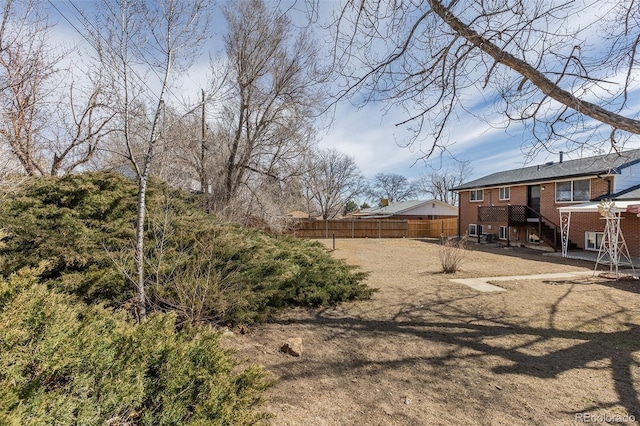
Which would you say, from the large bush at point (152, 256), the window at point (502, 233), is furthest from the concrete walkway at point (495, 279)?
the window at point (502, 233)

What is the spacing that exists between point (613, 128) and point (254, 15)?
9.49m

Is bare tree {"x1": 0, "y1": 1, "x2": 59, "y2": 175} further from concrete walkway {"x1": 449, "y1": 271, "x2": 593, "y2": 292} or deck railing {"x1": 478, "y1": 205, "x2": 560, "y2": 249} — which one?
deck railing {"x1": 478, "y1": 205, "x2": 560, "y2": 249}

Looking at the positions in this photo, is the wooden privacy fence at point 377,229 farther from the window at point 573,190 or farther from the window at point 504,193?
the window at point 573,190

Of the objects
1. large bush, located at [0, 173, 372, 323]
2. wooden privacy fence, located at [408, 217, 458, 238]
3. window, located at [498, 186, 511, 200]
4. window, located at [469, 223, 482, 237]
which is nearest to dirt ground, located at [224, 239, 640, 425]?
large bush, located at [0, 173, 372, 323]

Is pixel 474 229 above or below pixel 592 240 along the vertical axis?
above

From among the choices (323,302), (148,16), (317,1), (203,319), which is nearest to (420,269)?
(323,302)

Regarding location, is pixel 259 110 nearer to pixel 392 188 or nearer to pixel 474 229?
pixel 474 229

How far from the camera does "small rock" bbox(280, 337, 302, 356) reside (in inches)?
148

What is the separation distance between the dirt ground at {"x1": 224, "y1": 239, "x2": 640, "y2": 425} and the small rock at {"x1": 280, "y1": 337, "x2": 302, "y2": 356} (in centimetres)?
10

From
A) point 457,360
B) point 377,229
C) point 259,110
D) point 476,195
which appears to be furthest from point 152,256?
point 377,229

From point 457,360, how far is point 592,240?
15.2 meters

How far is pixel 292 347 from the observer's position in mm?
3809

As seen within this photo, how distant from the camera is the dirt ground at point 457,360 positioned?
8.90 feet

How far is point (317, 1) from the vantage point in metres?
3.80
